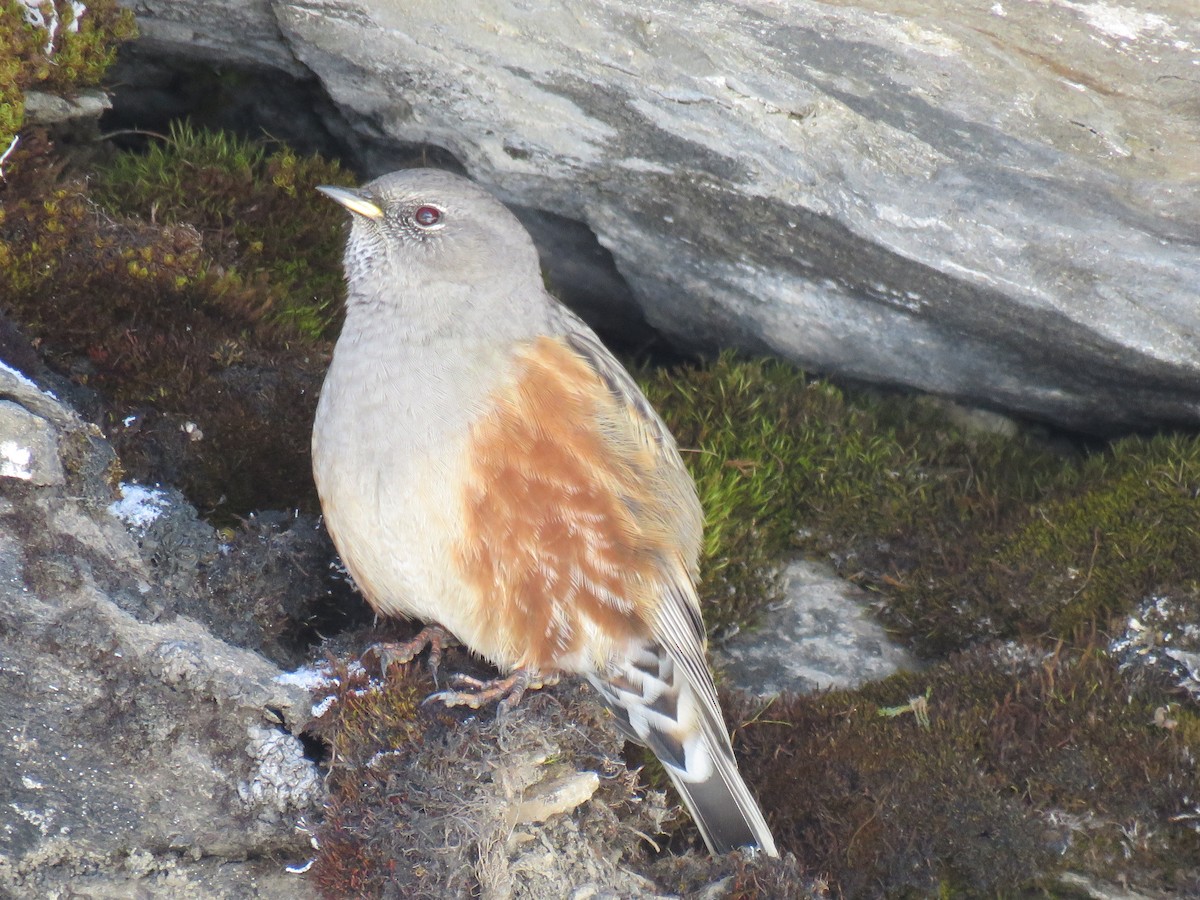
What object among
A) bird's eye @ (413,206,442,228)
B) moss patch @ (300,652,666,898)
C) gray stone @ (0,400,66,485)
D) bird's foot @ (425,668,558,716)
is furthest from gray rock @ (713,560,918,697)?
gray stone @ (0,400,66,485)

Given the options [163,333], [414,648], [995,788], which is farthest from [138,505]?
[995,788]

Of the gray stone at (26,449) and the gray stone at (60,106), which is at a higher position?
the gray stone at (60,106)

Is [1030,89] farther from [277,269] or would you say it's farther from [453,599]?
[277,269]

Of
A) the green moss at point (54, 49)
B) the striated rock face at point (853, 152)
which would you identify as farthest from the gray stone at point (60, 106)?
the striated rock face at point (853, 152)

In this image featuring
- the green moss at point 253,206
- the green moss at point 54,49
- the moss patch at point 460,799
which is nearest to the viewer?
the moss patch at point 460,799

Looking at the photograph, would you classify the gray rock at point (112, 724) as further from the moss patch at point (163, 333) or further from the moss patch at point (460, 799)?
the moss patch at point (163, 333)

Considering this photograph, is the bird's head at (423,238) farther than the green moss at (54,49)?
No

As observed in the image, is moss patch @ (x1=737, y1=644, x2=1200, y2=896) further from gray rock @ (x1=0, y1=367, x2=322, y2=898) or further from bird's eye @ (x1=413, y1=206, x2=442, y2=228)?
bird's eye @ (x1=413, y1=206, x2=442, y2=228)
